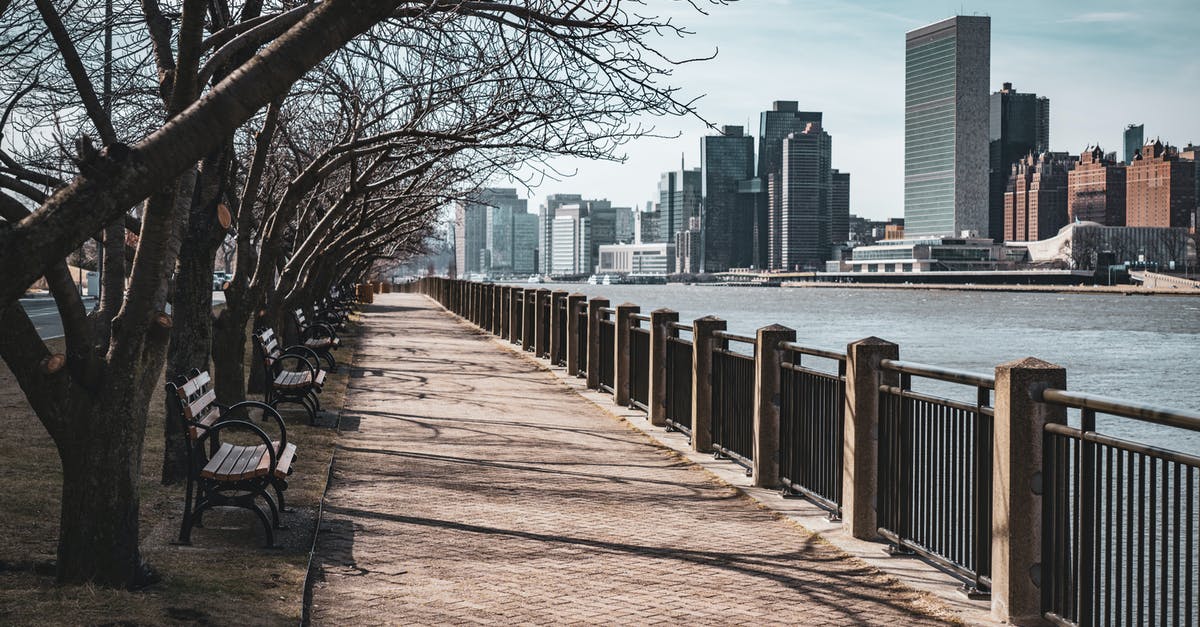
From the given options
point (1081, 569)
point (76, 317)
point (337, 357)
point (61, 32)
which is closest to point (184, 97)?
point (76, 317)

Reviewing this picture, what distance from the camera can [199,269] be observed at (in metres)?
10.2

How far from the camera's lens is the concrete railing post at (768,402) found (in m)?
10.1

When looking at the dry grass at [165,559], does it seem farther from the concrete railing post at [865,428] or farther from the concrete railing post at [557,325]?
the concrete railing post at [557,325]

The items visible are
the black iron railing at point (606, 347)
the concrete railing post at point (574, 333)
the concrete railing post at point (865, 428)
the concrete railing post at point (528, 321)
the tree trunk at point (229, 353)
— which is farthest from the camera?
the concrete railing post at point (528, 321)

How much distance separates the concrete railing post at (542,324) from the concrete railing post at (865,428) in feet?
53.9

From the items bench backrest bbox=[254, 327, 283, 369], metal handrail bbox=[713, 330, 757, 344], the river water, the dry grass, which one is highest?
metal handrail bbox=[713, 330, 757, 344]

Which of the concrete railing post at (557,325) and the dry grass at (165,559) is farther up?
the concrete railing post at (557,325)

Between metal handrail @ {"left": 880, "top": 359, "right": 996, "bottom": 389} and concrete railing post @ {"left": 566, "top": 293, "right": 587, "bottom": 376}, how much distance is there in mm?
12528

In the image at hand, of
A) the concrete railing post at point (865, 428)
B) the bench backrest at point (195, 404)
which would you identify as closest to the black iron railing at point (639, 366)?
the concrete railing post at point (865, 428)

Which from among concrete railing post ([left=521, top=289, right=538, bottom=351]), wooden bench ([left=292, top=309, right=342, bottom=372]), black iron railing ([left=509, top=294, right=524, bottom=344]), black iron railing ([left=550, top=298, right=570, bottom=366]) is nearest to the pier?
wooden bench ([left=292, top=309, right=342, bottom=372])

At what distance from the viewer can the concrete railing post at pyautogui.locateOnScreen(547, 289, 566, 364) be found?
23.2m

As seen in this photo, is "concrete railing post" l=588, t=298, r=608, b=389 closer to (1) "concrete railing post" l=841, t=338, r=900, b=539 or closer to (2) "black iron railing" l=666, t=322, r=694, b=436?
(2) "black iron railing" l=666, t=322, r=694, b=436

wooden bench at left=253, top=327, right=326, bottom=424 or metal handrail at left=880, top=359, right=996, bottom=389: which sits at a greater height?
metal handrail at left=880, top=359, right=996, bottom=389

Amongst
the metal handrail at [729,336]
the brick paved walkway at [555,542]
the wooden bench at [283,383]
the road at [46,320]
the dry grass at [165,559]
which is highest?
the metal handrail at [729,336]
